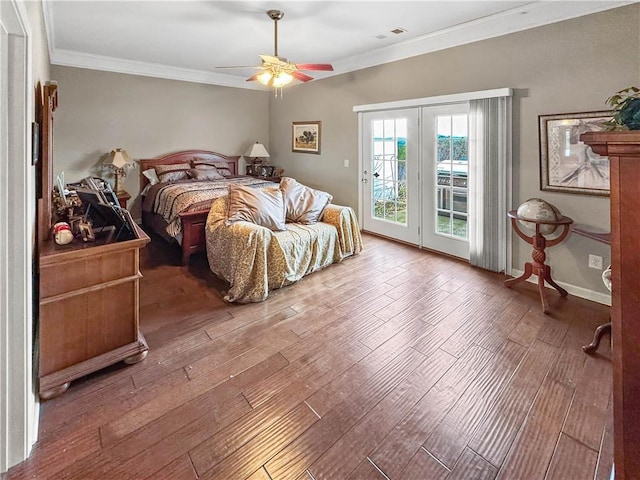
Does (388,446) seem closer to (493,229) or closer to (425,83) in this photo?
(493,229)

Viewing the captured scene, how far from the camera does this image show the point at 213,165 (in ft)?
20.6

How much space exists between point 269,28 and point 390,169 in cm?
233

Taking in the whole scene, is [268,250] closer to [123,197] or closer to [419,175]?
[419,175]

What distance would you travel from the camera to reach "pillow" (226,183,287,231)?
11.4ft

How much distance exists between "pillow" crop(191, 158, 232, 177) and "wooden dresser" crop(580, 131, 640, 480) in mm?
5819

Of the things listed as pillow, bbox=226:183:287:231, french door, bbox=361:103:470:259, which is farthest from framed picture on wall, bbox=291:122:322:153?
pillow, bbox=226:183:287:231

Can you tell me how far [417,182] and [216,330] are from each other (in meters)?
3.18

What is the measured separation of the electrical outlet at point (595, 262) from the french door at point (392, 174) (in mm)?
1940

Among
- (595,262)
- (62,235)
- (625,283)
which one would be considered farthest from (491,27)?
(62,235)

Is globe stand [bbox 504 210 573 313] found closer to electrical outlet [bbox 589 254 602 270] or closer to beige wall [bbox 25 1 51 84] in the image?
electrical outlet [bbox 589 254 602 270]

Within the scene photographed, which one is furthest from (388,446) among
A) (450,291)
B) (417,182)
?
(417,182)

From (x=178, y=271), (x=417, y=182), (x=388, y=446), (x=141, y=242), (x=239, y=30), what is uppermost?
(x=239, y=30)

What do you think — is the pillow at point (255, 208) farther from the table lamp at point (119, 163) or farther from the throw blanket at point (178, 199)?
the table lamp at point (119, 163)

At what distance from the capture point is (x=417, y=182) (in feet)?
15.0
